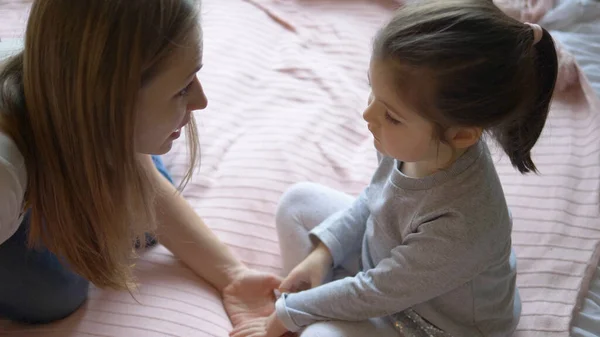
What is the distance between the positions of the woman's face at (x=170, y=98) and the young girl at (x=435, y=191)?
0.22 m

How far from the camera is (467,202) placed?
0.81 m

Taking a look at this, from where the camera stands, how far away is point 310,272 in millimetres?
1002

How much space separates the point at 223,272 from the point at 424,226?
15.6 inches

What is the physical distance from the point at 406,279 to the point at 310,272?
0.65ft

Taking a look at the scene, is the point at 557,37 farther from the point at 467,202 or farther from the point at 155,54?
the point at 155,54

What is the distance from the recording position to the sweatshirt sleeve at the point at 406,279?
2.66 feet

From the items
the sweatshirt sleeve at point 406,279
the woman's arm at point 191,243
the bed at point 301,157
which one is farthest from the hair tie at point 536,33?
the woman's arm at point 191,243

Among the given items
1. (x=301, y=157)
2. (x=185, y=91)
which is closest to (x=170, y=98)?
(x=185, y=91)

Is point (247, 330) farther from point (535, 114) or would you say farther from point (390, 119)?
point (535, 114)

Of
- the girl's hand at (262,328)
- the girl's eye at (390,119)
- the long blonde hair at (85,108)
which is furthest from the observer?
the girl's hand at (262,328)

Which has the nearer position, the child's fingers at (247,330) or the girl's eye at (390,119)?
the girl's eye at (390,119)

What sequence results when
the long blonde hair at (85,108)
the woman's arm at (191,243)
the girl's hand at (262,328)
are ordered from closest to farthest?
the long blonde hair at (85,108), the girl's hand at (262,328), the woman's arm at (191,243)

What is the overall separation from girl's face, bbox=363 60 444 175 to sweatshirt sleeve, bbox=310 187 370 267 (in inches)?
8.2

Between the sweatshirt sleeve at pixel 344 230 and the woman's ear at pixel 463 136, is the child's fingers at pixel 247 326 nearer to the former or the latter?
the sweatshirt sleeve at pixel 344 230
